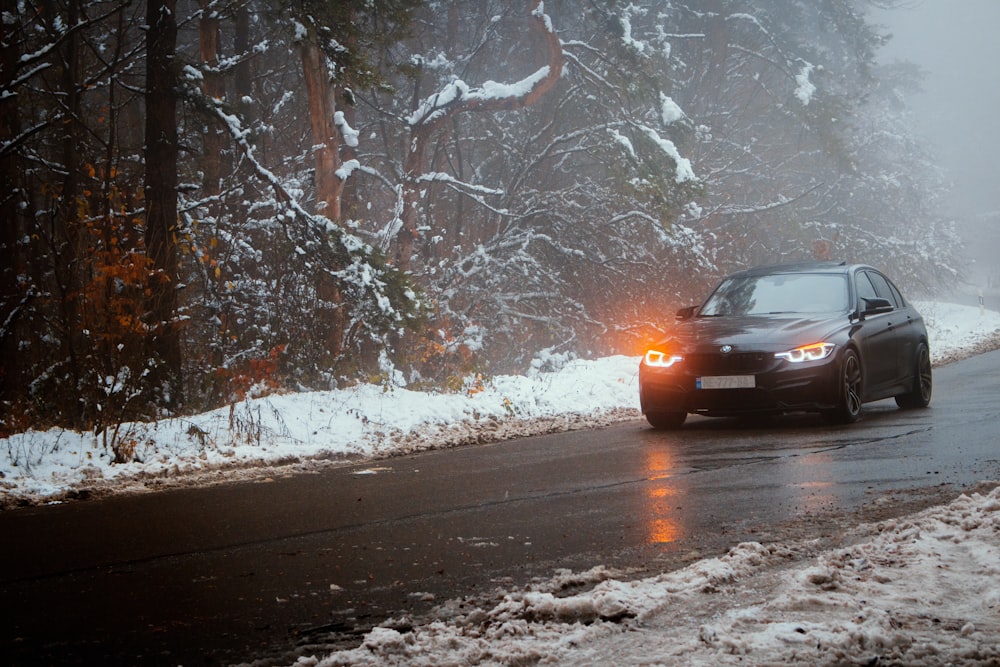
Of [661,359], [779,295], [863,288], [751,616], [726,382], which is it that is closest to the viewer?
[751,616]

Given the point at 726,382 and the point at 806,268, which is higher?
the point at 806,268

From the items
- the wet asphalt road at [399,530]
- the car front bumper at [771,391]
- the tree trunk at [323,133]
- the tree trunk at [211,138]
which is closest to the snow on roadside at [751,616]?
the wet asphalt road at [399,530]

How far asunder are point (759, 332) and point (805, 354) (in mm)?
557

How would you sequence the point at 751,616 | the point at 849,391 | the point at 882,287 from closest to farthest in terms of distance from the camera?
the point at 751,616 → the point at 849,391 → the point at 882,287

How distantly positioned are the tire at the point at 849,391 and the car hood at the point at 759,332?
1.07 feet

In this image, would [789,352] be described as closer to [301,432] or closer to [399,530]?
[301,432]

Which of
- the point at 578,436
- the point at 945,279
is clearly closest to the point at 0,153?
the point at 578,436

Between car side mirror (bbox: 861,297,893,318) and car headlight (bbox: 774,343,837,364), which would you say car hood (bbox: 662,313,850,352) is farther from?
car side mirror (bbox: 861,297,893,318)

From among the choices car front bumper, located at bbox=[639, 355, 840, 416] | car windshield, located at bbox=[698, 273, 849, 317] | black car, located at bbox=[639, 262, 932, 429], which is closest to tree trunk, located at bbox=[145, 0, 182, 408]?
black car, located at bbox=[639, 262, 932, 429]

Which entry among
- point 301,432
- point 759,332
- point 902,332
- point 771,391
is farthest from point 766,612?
point 902,332

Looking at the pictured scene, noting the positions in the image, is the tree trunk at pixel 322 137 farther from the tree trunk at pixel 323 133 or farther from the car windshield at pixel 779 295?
the car windshield at pixel 779 295

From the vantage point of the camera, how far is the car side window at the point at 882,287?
13453mm

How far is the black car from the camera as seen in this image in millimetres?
11242

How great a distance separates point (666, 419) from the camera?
→ 12.2 meters
